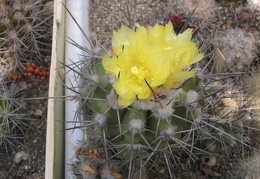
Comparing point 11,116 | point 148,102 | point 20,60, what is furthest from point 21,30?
point 148,102

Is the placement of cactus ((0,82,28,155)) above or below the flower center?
below

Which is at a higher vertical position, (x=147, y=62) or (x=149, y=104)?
(x=147, y=62)

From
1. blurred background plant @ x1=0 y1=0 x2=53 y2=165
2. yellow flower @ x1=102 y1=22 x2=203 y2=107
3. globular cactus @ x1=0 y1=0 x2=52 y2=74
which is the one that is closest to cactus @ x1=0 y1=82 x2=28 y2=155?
blurred background plant @ x1=0 y1=0 x2=53 y2=165

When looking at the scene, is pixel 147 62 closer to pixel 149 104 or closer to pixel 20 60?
pixel 149 104

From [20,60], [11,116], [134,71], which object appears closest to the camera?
[134,71]

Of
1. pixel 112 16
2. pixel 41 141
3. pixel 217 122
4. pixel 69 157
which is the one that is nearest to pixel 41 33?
pixel 112 16

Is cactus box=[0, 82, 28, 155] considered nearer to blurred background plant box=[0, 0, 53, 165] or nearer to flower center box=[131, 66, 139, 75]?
blurred background plant box=[0, 0, 53, 165]

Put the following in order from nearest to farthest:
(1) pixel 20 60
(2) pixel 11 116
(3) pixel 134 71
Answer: (3) pixel 134 71 < (2) pixel 11 116 < (1) pixel 20 60

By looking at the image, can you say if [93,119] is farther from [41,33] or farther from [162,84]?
[41,33]

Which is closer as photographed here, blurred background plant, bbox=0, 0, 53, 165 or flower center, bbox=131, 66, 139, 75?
flower center, bbox=131, 66, 139, 75
